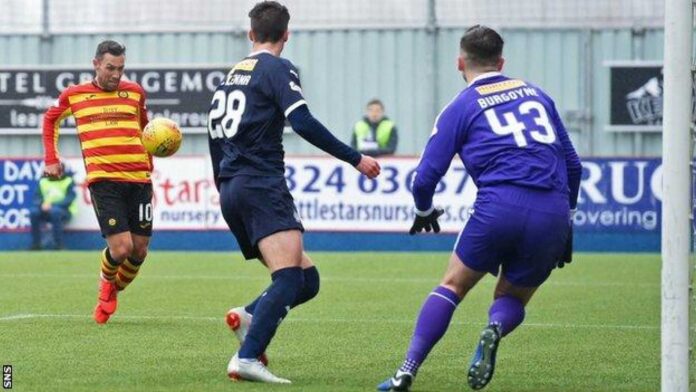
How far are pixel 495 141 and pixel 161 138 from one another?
3.70 metres

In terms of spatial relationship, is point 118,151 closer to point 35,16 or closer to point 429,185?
point 429,185

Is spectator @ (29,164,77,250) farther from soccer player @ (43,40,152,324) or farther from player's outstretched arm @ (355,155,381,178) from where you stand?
player's outstretched arm @ (355,155,381,178)

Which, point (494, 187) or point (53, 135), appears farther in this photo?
point (53, 135)

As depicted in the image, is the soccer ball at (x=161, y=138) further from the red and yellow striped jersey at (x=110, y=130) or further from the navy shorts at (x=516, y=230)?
the navy shorts at (x=516, y=230)

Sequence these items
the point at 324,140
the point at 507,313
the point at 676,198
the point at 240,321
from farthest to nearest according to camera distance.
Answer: the point at 240,321, the point at 324,140, the point at 507,313, the point at 676,198

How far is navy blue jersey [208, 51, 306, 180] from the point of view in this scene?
8445mm

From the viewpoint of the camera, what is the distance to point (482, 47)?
8016 mm

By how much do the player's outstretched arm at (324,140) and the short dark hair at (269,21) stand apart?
1.51 ft

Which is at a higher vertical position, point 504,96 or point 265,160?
point 504,96

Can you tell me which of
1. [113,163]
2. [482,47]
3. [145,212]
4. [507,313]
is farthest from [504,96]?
[145,212]

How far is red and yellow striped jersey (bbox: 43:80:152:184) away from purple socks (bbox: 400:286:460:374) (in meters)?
4.72

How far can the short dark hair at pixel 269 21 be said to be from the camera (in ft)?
27.8

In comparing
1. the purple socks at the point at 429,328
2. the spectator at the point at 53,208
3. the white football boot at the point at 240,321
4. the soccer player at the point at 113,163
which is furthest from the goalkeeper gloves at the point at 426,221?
the spectator at the point at 53,208

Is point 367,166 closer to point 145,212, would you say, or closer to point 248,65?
point 248,65
